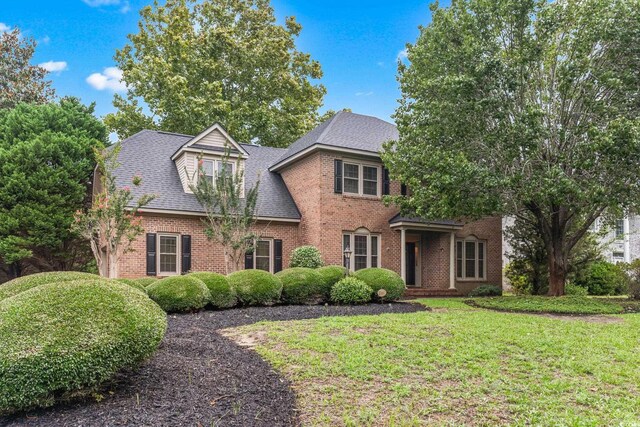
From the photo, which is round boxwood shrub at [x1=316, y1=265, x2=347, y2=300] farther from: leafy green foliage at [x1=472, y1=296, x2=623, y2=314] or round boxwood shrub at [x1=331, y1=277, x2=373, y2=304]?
leafy green foliage at [x1=472, y1=296, x2=623, y2=314]

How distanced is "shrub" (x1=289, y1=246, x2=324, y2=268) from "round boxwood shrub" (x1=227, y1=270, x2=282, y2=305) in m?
3.97

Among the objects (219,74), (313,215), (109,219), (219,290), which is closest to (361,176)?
(313,215)

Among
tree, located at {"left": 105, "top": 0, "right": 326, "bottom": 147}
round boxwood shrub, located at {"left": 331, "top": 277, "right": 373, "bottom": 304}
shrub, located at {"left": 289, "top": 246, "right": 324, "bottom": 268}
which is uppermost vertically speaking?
tree, located at {"left": 105, "top": 0, "right": 326, "bottom": 147}

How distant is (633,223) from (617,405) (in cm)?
2874

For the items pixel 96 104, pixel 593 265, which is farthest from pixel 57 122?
pixel 593 265

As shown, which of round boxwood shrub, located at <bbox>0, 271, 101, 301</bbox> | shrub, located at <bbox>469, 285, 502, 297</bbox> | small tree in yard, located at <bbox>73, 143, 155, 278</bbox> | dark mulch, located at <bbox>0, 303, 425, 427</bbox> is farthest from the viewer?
shrub, located at <bbox>469, 285, 502, 297</bbox>

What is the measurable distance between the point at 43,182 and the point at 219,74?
13923 millimetres

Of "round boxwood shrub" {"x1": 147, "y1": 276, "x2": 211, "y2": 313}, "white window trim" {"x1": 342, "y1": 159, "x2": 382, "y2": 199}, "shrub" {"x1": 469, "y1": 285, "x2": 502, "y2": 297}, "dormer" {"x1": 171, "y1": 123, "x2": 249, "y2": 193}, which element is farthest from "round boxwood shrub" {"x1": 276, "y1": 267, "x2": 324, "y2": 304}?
"shrub" {"x1": 469, "y1": 285, "x2": 502, "y2": 297}

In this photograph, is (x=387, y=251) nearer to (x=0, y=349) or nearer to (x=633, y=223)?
(x=0, y=349)

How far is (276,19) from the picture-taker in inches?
1195

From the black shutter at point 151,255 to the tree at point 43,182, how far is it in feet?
11.5

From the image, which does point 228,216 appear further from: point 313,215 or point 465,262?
point 465,262

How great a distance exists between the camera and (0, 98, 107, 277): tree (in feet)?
52.5

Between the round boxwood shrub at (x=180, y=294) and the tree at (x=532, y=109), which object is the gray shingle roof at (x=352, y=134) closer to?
the tree at (x=532, y=109)
